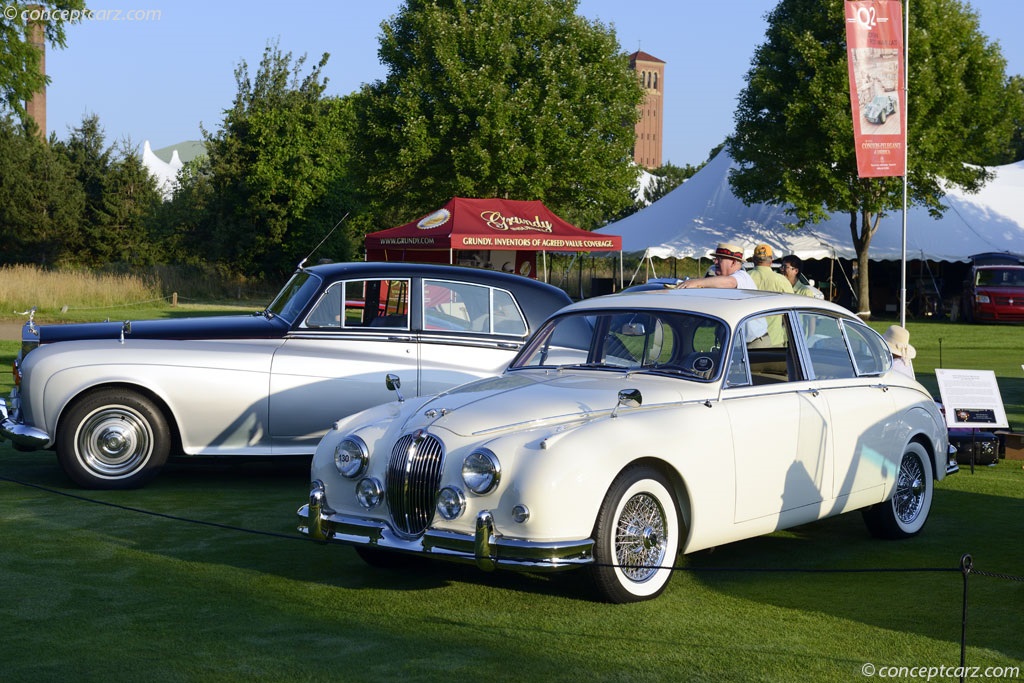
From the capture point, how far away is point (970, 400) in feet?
33.8

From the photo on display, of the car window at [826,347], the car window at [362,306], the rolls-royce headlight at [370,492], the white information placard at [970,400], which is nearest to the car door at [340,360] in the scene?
the car window at [362,306]

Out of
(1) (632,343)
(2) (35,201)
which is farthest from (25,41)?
(1) (632,343)

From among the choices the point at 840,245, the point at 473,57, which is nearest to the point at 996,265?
the point at 840,245

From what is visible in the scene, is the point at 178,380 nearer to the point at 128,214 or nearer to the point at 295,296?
the point at 295,296

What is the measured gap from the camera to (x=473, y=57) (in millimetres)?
42125

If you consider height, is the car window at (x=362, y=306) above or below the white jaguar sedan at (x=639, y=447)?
above

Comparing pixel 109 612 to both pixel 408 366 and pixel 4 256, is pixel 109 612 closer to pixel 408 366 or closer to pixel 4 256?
pixel 408 366

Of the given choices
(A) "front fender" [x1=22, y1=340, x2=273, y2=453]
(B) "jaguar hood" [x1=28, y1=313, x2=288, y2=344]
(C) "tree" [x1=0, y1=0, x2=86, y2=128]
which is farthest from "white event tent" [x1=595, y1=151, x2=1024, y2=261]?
(A) "front fender" [x1=22, y1=340, x2=273, y2=453]

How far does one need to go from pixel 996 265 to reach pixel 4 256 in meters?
44.9

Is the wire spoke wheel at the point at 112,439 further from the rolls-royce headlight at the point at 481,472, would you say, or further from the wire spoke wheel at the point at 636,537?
the wire spoke wheel at the point at 636,537

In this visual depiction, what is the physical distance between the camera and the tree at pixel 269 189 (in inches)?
2309

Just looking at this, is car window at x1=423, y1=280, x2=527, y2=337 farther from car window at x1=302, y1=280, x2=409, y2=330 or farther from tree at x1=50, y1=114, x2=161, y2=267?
tree at x1=50, y1=114, x2=161, y2=267

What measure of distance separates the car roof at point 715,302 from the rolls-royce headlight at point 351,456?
173cm

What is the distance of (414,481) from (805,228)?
37.4 meters
